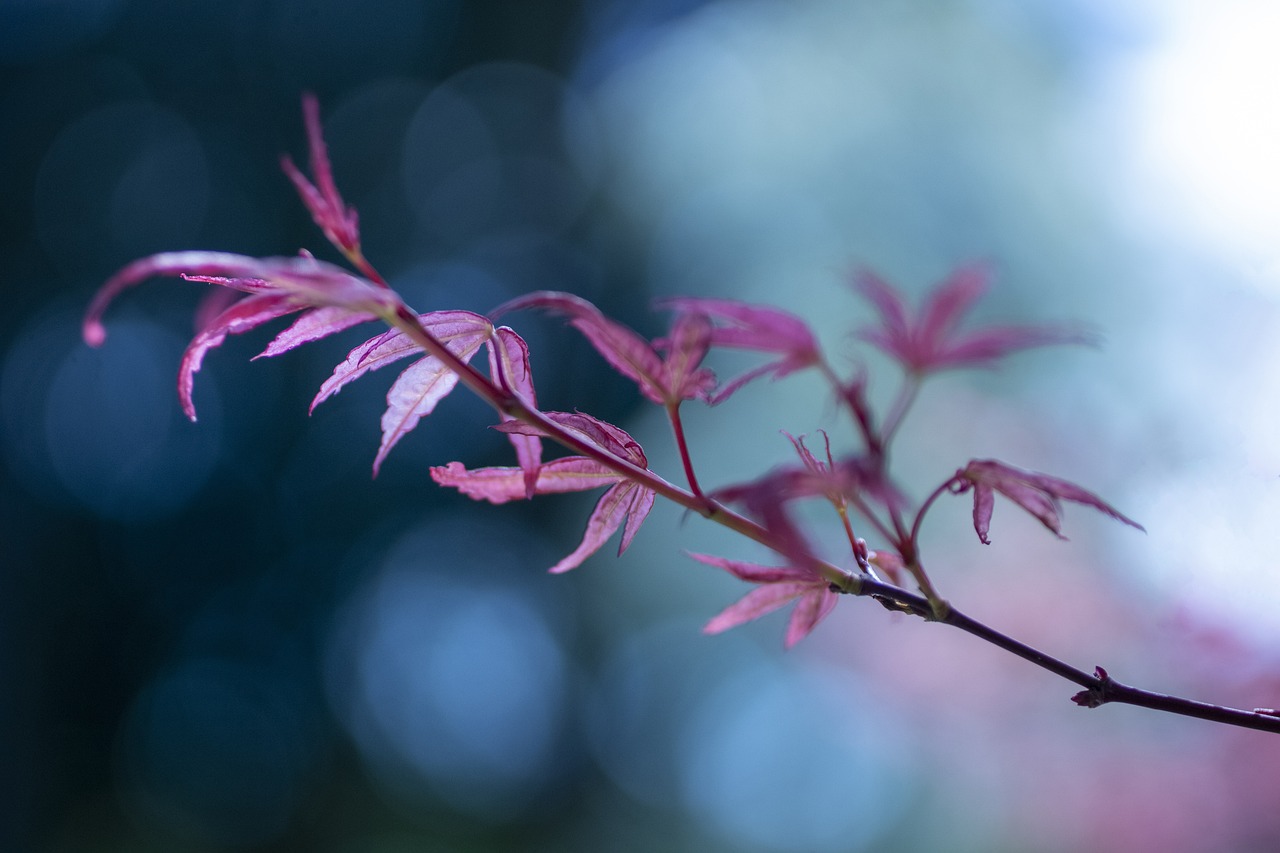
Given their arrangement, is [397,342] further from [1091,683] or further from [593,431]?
[1091,683]

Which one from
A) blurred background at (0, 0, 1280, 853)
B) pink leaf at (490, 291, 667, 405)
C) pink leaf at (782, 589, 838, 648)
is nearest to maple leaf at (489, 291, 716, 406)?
pink leaf at (490, 291, 667, 405)

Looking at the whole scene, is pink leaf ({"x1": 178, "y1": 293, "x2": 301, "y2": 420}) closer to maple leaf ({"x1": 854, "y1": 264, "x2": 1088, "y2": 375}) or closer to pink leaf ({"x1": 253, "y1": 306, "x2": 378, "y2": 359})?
pink leaf ({"x1": 253, "y1": 306, "x2": 378, "y2": 359})

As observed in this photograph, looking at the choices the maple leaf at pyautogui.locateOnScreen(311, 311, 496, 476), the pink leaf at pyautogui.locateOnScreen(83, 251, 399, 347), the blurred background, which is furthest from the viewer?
the blurred background

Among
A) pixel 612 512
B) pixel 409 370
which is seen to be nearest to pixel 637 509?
pixel 612 512

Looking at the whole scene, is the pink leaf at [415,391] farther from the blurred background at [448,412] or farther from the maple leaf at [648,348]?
the blurred background at [448,412]

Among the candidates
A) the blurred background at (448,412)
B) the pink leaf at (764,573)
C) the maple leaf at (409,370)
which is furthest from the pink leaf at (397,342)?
the blurred background at (448,412)

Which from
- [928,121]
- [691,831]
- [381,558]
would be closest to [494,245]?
[381,558]

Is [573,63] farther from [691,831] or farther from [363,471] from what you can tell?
[691,831]
